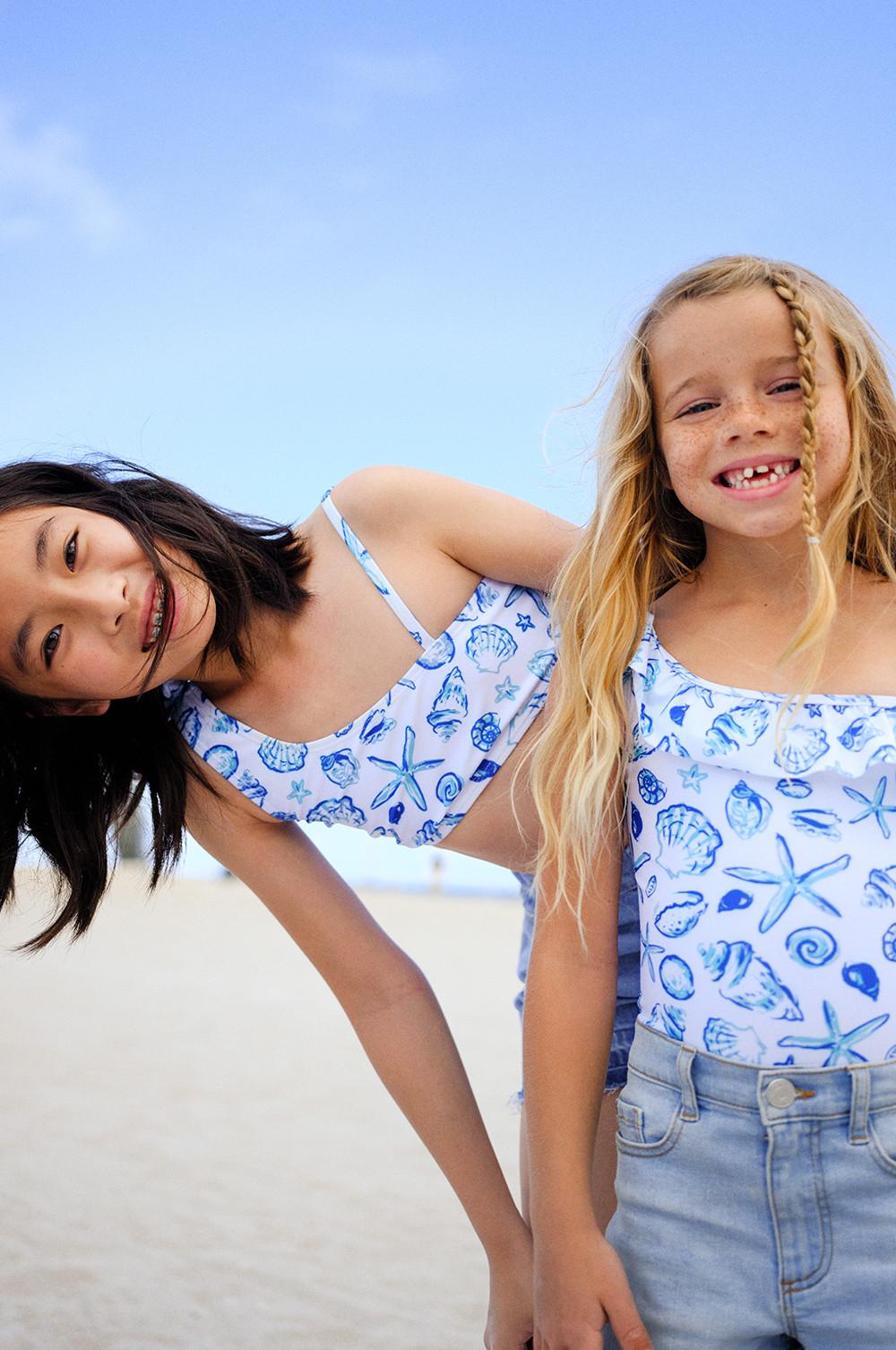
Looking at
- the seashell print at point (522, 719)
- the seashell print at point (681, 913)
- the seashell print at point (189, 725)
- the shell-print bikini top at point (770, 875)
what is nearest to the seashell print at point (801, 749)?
the shell-print bikini top at point (770, 875)

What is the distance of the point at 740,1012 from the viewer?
5.44 feet

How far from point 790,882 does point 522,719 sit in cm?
74

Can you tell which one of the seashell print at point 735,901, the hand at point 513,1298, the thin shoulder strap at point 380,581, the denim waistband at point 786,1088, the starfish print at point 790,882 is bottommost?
the hand at point 513,1298

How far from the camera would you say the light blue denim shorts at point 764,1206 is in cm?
155

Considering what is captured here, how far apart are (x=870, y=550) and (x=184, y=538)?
4.03 ft

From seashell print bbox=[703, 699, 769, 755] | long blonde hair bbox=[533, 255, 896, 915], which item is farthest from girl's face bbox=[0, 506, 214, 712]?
seashell print bbox=[703, 699, 769, 755]

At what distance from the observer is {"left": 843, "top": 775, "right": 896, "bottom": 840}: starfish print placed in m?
1.68

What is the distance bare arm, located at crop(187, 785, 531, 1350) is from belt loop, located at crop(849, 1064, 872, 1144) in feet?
2.61

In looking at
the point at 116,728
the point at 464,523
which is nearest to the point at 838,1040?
the point at 464,523

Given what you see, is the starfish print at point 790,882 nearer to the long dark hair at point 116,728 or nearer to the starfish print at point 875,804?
the starfish print at point 875,804

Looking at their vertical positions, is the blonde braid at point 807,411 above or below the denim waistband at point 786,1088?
above

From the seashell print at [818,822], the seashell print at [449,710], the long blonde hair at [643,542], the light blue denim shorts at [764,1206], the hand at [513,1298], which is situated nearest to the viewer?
the light blue denim shorts at [764,1206]

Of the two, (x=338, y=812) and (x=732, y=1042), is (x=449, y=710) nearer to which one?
(x=338, y=812)

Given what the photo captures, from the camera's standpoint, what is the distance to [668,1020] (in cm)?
171
